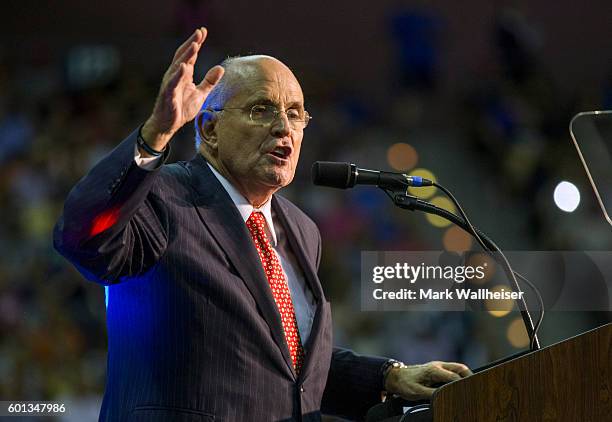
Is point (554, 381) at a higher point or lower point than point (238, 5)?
lower

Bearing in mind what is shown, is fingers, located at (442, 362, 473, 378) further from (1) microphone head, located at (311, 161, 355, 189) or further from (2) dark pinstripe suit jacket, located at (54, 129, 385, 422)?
(1) microphone head, located at (311, 161, 355, 189)

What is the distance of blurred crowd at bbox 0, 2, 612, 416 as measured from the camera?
4.59 m

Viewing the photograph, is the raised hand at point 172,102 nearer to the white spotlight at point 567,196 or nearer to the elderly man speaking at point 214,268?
the elderly man speaking at point 214,268

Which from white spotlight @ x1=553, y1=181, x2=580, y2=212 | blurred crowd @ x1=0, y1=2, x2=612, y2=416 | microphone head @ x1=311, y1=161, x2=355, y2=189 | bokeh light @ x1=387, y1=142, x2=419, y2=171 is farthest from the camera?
bokeh light @ x1=387, y1=142, x2=419, y2=171

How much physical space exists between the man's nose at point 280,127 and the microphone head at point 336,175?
10.7 inches

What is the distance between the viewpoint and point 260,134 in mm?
2164

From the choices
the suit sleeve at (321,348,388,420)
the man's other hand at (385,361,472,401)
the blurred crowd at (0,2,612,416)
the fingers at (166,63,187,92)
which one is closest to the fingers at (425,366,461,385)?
the man's other hand at (385,361,472,401)

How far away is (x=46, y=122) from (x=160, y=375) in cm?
361

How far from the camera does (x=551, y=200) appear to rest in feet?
16.9

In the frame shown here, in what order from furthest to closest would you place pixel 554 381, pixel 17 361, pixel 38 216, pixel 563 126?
pixel 563 126
pixel 38 216
pixel 17 361
pixel 554 381

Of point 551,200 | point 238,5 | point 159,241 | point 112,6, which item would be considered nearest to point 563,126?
point 551,200

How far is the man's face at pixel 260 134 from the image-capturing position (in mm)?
2141

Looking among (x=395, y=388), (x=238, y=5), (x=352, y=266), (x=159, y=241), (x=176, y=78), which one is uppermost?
(x=238, y=5)

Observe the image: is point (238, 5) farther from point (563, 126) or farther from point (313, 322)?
point (313, 322)
